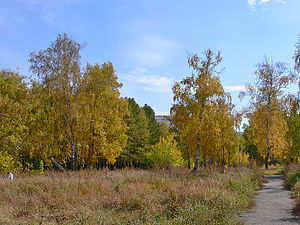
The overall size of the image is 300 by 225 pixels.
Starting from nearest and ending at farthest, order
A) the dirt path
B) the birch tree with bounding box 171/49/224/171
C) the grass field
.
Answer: the grass field, the dirt path, the birch tree with bounding box 171/49/224/171

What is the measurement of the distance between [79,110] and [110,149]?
4486mm

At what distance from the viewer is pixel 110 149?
82.2 feet

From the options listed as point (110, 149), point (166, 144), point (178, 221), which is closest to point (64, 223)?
point (178, 221)

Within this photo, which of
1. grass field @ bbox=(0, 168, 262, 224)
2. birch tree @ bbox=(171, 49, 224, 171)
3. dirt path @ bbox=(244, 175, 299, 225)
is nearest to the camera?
grass field @ bbox=(0, 168, 262, 224)

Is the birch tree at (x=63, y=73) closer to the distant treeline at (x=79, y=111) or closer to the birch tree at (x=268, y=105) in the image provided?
the distant treeline at (x=79, y=111)

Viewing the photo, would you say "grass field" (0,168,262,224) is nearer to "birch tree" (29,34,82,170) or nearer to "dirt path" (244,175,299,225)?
"dirt path" (244,175,299,225)

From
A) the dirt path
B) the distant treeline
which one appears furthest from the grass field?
the distant treeline

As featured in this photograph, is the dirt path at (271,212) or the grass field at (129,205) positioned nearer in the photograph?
the grass field at (129,205)

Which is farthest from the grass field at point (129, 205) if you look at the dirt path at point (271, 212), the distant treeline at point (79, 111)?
the distant treeline at point (79, 111)

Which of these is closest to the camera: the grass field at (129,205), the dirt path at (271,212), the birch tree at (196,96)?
the grass field at (129,205)

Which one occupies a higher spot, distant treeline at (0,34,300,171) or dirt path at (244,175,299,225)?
distant treeline at (0,34,300,171)

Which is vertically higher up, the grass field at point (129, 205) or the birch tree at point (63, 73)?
the birch tree at point (63, 73)

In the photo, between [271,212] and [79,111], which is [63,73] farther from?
[271,212]

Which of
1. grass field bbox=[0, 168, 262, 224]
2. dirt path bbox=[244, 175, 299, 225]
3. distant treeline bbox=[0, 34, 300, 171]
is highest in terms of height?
distant treeline bbox=[0, 34, 300, 171]
